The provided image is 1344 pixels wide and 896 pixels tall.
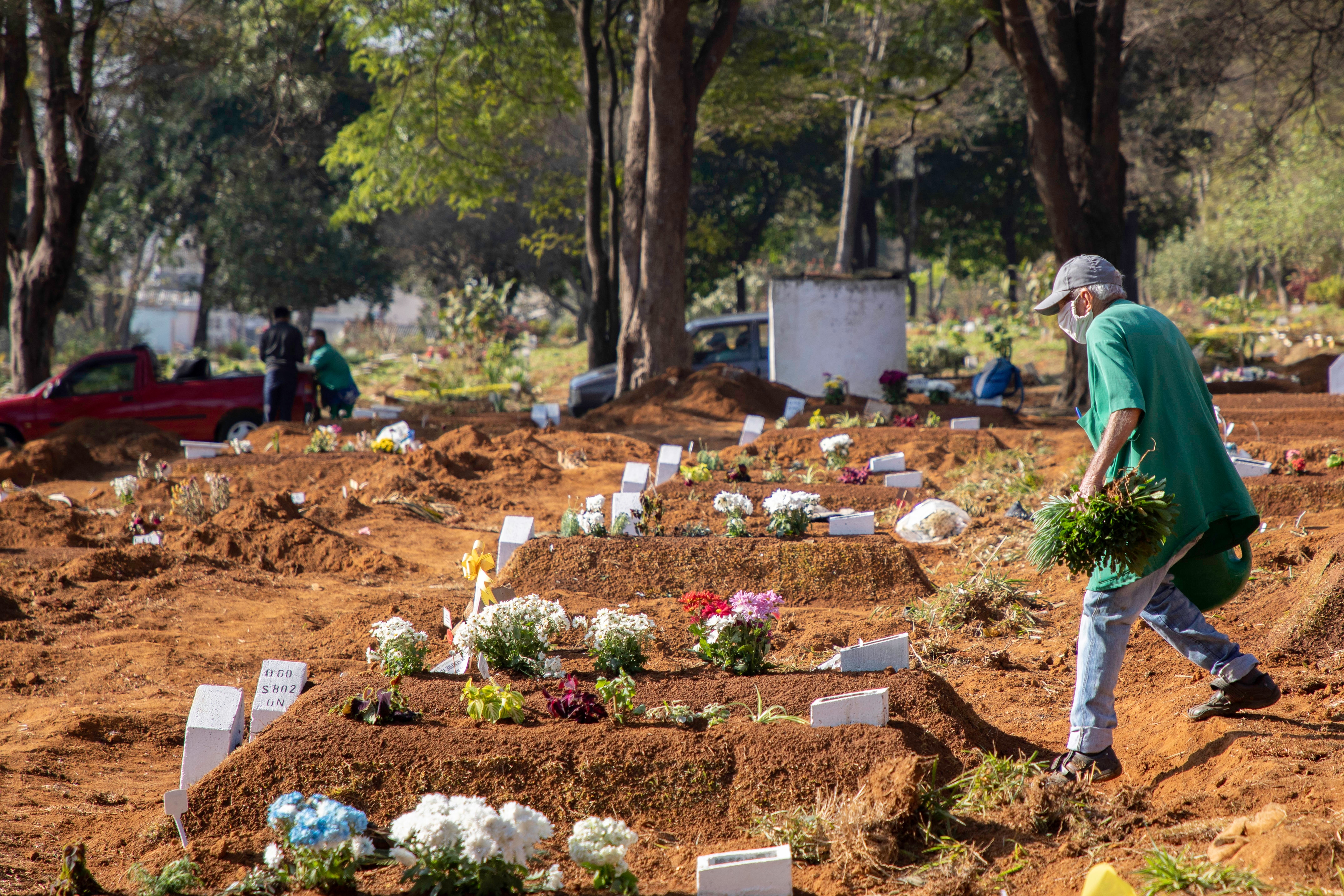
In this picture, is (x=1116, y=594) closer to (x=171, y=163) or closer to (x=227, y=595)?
(x=227, y=595)

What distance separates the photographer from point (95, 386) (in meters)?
Answer: 14.1

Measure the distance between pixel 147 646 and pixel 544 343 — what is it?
3064 centimetres

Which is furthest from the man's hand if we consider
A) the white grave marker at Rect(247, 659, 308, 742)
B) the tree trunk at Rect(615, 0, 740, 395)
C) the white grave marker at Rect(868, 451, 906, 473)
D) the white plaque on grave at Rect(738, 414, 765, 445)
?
the tree trunk at Rect(615, 0, 740, 395)

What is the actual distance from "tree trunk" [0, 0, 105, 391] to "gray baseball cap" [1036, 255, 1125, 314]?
1584cm

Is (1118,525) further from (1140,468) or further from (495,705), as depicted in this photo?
(495,705)

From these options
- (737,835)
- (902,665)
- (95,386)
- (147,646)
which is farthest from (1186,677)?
(95,386)

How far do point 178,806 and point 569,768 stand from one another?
47.7 inches

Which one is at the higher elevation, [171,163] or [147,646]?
[171,163]

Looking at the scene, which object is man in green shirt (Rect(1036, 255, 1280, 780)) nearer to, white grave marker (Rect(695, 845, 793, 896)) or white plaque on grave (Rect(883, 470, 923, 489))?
white grave marker (Rect(695, 845, 793, 896))

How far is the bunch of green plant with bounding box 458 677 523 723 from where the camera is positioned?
368cm

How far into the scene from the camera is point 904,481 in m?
8.20

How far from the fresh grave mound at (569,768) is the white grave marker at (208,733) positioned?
Result: 0.13 meters

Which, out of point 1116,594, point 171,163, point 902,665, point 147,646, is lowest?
point 147,646

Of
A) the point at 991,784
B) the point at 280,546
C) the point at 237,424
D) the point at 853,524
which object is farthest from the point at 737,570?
the point at 237,424
